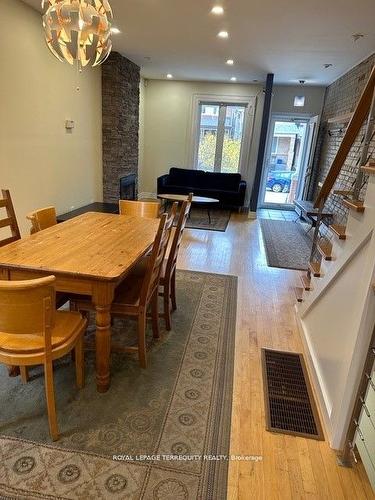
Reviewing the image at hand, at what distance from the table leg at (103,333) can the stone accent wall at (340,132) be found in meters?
3.62

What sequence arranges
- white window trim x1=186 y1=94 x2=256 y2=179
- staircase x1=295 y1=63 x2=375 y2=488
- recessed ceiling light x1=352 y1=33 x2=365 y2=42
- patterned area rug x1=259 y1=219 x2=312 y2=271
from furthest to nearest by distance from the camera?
white window trim x1=186 y1=94 x2=256 y2=179 → patterned area rug x1=259 y1=219 x2=312 y2=271 → recessed ceiling light x1=352 y1=33 x2=365 y2=42 → staircase x1=295 y1=63 x2=375 y2=488

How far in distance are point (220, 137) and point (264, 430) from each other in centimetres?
724

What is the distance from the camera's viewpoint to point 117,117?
5734mm

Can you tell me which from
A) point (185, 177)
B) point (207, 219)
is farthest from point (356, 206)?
point (185, 177)

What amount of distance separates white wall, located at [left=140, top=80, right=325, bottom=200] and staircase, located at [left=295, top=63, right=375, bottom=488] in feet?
18.9

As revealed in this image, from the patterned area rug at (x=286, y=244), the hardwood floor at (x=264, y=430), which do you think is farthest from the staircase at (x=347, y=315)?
the patterned area rug at (x=286, y=244)

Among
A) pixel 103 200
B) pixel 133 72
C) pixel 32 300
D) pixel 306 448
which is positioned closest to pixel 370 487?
pixel 306 448

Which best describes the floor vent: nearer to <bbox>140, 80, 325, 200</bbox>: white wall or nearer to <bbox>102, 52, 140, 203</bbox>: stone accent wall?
<bbox>102, 52, 140, 203</bbox>: stone accent wall

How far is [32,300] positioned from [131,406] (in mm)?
886

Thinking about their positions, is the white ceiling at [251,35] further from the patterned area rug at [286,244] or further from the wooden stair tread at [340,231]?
the patterned area rug at [286,244]

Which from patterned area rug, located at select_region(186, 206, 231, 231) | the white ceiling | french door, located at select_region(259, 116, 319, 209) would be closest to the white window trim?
french door, located at select_region(259, 116, 319, 209)

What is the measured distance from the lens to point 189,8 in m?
3.51

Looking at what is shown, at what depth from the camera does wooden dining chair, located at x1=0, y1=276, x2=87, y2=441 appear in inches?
50.3

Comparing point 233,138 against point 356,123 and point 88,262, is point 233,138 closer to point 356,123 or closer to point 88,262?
point 356,123
